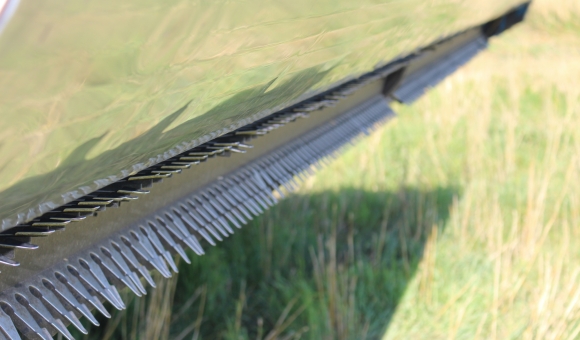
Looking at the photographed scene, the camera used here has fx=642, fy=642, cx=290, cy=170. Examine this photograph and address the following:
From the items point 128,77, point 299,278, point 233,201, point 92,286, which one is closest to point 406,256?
point 299,278

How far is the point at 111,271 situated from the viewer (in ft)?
2.12

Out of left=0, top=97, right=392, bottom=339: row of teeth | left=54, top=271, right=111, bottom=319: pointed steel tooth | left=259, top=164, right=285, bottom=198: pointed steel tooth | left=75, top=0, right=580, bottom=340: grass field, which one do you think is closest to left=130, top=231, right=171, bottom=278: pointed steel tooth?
left=0, top=97, right=392, bottom=339: row of teeth

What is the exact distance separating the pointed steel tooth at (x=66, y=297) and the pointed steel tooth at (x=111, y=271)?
6 centimetres

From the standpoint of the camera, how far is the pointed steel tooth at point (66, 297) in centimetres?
58

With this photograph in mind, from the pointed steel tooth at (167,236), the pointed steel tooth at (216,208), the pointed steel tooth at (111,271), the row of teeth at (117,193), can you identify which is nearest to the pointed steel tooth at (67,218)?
the row of teeth at (117,193)

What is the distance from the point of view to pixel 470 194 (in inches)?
111

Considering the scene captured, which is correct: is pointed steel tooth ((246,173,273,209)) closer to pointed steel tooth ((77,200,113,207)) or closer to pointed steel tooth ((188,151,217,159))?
pointed steel tooth ((188,151,217,159))

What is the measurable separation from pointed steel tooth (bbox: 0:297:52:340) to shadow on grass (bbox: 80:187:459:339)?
3.44 ft

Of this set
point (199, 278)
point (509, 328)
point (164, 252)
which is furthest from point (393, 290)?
point (164, 252)

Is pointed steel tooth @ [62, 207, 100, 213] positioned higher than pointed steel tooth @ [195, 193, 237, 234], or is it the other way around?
pointed steel tooth @ [62, 207, 100, 213]

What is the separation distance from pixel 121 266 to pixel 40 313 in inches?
5.0

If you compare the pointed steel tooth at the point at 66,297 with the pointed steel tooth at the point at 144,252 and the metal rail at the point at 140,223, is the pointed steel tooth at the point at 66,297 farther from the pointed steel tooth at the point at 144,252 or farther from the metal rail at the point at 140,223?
the pointed steel tooth at the point at 144,252

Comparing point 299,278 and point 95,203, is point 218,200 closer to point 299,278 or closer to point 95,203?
point 95,203

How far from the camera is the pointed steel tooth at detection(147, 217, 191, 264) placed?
29.7 inches
